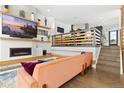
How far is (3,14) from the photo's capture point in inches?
155

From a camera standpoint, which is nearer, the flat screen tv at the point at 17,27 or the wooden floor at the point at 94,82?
the wooden floor at the point at 94,82

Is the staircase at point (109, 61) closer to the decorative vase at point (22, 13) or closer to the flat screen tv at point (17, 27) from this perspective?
the flat screen tv at point (17, 27)

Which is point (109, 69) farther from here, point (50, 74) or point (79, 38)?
point (50, 74)

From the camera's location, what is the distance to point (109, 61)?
4367 mm

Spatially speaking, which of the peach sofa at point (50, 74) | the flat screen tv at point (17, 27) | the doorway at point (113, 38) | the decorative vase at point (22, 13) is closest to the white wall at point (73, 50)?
the peach sofa at point (50, 74)

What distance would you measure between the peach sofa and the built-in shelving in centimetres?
234

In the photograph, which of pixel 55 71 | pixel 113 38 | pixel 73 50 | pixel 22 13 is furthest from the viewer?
pixel 113 38

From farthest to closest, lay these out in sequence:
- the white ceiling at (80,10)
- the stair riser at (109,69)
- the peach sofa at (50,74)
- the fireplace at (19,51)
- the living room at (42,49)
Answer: the white ceiling at (80,10)
the fireplace at (19,51)
the stair riser at (109,69)
the living room at (42,49)
the peach sofa at (50,74)

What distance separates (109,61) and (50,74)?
10.6 feet

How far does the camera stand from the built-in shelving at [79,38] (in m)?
5.06

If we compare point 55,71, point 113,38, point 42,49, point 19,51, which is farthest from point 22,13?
point 113,38

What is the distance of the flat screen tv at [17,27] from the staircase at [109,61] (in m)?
3.39

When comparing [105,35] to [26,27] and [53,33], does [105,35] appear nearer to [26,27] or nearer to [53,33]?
[53,33]

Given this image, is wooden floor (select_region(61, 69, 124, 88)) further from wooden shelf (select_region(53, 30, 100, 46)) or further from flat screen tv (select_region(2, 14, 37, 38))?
flat screen tv (select_region(2, 14, 37, 38))
